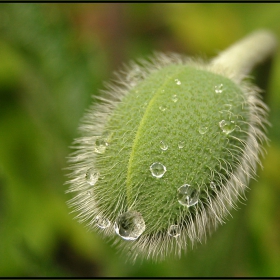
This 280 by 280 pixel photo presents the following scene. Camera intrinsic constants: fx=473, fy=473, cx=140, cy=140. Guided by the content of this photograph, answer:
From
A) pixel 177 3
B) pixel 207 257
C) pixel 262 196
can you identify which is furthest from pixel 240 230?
pixel 177 3

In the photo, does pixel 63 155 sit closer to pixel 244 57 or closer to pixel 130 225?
pixel 244 57

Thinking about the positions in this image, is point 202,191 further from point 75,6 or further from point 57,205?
point 75,6

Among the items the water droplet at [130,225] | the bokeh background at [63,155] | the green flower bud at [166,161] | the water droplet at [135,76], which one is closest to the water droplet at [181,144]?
the green flower bud at [166,161]

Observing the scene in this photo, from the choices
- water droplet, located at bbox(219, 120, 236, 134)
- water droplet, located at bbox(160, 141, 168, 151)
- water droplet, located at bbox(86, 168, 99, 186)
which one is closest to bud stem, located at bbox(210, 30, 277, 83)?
water droplet, located at bbox(219, 120, 236, 134)

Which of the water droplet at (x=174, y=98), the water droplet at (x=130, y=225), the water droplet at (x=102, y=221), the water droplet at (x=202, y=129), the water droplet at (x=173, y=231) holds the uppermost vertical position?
the water droplet at (x=174, y=98)

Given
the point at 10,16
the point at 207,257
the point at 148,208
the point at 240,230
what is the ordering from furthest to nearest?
the point at 10,16, the point at 207,257, the point at 240,230, the point at 148,208

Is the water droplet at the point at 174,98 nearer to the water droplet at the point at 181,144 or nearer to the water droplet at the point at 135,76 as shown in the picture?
the water droplet at the point at 181,144

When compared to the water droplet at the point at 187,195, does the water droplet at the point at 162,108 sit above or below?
above
